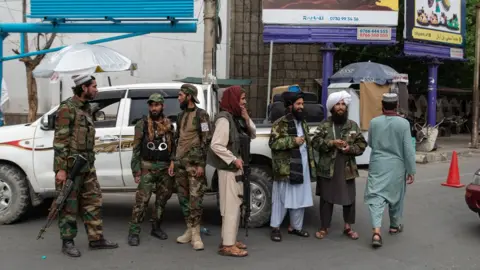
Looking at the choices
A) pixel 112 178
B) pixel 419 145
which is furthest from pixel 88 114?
pixel 419 145

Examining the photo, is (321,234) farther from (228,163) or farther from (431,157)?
(431,157)

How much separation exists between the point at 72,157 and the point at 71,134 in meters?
Result: 0.24

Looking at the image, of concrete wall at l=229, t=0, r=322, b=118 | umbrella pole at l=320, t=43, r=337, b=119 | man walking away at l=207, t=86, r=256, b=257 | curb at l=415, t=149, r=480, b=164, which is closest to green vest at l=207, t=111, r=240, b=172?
man walking away at l=207, t=86, r=256, b=257

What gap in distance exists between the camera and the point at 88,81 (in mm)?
4914

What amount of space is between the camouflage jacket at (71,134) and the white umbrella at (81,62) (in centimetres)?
426

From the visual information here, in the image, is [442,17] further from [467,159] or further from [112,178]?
[112,178]

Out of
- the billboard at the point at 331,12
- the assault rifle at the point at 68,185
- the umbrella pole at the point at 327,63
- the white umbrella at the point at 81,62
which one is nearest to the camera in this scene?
the assault rifle at the point at 68,185

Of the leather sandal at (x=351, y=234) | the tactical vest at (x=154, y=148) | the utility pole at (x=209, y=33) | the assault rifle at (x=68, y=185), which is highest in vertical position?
the utility pole at (x=209, y=33)

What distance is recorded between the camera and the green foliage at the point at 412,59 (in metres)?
18.7

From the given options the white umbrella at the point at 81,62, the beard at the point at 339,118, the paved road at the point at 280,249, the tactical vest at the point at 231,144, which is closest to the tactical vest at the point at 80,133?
the paved road at the point at 280,249

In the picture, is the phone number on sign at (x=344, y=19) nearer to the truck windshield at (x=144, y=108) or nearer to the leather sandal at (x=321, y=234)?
the truck windshield at (x=144, y=108)

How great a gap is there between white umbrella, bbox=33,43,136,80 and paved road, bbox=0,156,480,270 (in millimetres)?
3264

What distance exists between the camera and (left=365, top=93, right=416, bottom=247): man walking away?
17.5 feet

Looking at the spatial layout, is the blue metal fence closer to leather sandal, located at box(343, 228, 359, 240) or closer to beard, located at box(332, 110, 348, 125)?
beard, located at box(332, 110, 348, 125)
